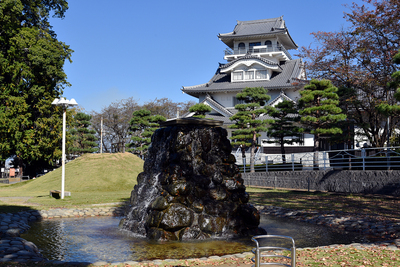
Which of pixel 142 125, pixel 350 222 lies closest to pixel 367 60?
pixel 350 222

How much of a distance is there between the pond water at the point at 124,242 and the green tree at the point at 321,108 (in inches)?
504

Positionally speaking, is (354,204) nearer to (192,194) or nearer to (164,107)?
(192,194)

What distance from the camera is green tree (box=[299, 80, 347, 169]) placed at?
23.0 metres

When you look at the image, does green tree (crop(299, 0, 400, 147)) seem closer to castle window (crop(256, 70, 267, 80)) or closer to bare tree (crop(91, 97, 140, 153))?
castle window (crop(256, 70, 267, 80))

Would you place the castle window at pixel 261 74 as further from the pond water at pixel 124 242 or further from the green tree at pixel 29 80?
the pond water at pixel 124 242

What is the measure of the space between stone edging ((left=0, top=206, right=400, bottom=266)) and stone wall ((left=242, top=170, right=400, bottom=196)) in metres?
6.92

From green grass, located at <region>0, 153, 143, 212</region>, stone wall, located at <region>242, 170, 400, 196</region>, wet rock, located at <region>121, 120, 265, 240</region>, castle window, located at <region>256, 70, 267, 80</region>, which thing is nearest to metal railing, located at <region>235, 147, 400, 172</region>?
stone wall, located at <region>242, 170, 400, 196</region>

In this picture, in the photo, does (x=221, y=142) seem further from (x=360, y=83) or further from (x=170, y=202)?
(x=360, y=83)

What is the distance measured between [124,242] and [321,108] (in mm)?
17565

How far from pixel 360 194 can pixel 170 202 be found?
12457 millimetres

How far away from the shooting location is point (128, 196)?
63.4ft

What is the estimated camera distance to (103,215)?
46.3 feet

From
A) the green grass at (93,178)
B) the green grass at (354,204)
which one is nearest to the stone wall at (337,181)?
the green grass at (354,204)

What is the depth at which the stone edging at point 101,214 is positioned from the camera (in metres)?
7.30
